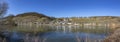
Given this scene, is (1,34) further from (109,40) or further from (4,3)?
(109,40)

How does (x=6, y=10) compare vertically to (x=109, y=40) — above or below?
above

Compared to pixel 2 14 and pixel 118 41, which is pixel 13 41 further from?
pixel 118 41

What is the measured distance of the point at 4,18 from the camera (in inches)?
1293

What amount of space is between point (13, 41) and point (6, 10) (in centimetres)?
635

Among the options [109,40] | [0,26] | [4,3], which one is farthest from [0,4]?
[109,40]

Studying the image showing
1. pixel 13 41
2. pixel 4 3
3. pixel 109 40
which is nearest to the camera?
pixel 109 40

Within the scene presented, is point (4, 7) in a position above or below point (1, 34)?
above

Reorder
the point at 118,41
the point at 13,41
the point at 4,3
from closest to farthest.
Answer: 1. the point at 118,41
2. the point at 13,41
3. the point at 4,3

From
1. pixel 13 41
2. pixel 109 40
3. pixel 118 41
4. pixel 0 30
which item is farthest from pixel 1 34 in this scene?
pixel 118 41

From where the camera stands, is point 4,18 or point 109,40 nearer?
point 109,40

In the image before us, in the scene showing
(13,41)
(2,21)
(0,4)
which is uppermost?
(0,4)

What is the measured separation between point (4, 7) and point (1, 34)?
4113 mm

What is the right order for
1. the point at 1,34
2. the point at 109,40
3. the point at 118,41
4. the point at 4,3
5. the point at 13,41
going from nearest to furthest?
the point at 118,41 → the point at 109,40 → the point at 13,41 → the point at 1,34 → the point at 4,3

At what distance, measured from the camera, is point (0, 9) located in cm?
3192
